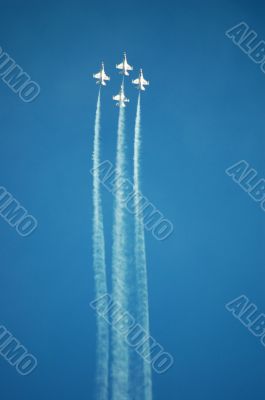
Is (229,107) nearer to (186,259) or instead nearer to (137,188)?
(137,188)

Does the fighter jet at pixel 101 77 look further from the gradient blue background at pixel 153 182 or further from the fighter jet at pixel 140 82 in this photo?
the fighter jet at pixel 140 82

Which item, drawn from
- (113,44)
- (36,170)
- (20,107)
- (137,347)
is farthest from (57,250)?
(113,44)
